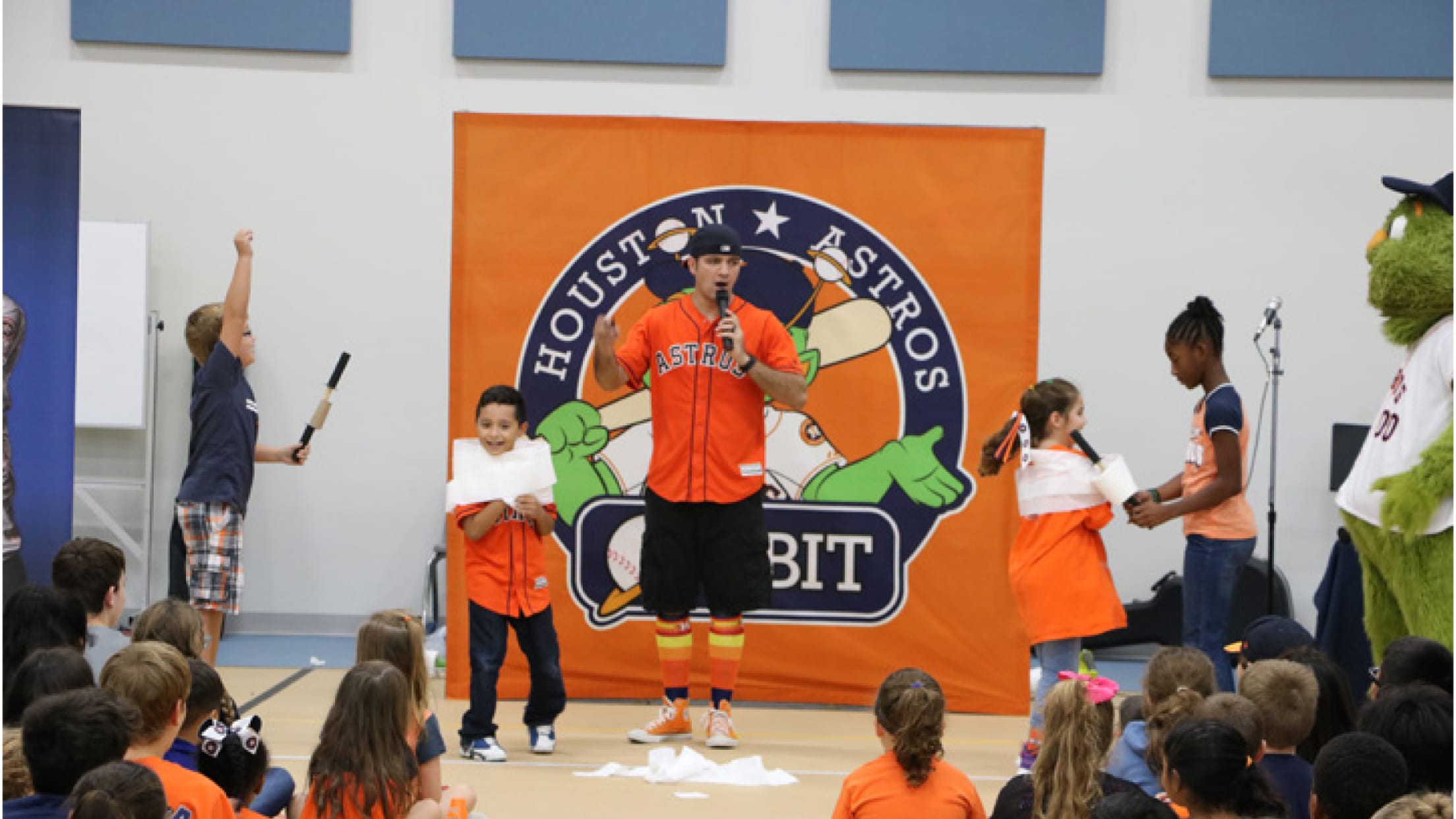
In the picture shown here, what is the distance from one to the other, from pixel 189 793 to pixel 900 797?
1397 millimetres

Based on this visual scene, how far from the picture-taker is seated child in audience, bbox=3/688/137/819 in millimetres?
2598

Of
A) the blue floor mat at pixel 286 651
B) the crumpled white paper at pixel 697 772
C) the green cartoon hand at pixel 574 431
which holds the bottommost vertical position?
the blue floor mat at pixel 286 651

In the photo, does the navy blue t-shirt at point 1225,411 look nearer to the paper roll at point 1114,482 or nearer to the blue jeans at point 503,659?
the paper roll at point 1114,482

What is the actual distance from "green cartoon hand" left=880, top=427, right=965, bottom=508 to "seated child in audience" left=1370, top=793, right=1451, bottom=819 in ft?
11.5

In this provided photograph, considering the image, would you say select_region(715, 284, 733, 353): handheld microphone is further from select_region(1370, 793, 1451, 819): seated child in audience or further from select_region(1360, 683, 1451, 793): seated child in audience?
select_region(1370, 793, 1451, 819): seated child in audience

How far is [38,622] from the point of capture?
373 cm

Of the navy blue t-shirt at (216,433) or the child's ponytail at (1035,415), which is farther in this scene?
the navy blue t-shirt at (216,433)

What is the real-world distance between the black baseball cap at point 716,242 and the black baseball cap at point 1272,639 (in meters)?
2.14

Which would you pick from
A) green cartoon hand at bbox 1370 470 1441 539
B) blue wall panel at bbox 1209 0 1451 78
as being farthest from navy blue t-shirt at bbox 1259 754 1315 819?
blue wall panel at bbox 1209 0 1451 78

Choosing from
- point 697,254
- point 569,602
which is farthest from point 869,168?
point 569,602

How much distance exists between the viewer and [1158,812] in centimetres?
262

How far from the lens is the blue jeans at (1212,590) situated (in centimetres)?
518

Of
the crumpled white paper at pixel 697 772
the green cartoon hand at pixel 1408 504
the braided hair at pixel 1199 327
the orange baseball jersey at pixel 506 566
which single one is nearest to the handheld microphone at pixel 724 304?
the orange baseball jersey at pixel 506 566

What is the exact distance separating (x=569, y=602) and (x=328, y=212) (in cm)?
296
